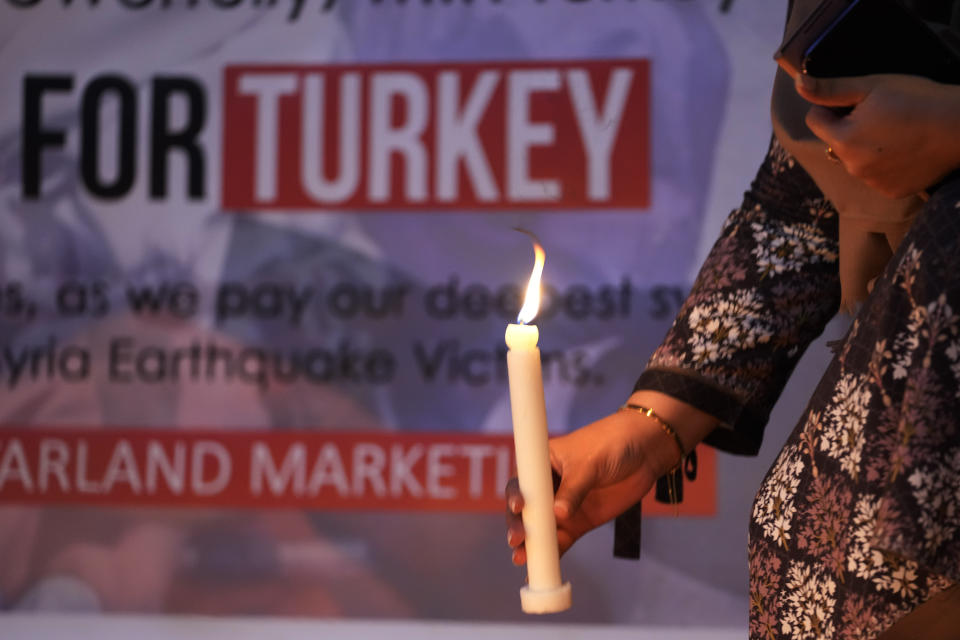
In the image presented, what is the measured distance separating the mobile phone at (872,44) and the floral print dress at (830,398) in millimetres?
61

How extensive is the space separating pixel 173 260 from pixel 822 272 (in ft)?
5.53

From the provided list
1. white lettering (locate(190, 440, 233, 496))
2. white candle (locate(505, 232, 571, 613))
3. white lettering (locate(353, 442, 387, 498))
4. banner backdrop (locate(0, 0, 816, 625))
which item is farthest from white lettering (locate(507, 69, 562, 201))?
white candle (locate(505, 232, 571, 613))

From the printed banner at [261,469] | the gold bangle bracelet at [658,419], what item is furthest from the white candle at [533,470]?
the printed banner at [261,469]

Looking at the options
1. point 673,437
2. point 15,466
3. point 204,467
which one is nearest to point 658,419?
point 673,437

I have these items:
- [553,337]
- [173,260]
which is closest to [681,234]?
[553,337]

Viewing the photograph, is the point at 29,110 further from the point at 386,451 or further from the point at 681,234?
the point at 681,234

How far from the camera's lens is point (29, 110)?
83.8 inches

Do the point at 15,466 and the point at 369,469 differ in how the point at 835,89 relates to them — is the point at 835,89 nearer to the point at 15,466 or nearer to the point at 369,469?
the point at 369,469

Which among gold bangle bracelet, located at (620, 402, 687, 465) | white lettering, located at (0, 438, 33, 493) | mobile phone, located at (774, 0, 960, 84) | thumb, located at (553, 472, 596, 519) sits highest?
mobile phone, located at (774, 0, 960, 84)

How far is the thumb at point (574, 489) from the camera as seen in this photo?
565 mm

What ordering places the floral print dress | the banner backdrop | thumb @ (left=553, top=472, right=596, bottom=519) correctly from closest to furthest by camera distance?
the floral print dress
thumb @ (left=553, top=472, right=596, bottom=519)
the banner backdrop

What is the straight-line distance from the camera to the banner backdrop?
77.9 inches

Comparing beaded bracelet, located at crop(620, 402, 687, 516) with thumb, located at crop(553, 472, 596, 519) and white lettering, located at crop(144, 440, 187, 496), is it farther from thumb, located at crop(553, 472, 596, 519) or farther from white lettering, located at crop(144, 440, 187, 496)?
white lettering, located at crop(144, 440, 187, 496)

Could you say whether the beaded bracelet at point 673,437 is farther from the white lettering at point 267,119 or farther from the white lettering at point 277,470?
the white lettering at point 267,119
